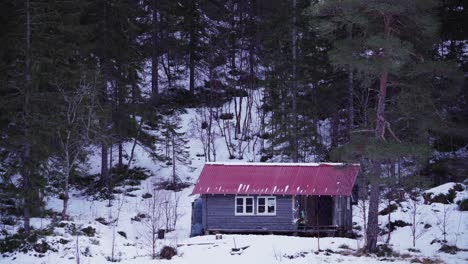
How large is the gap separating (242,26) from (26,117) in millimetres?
33937

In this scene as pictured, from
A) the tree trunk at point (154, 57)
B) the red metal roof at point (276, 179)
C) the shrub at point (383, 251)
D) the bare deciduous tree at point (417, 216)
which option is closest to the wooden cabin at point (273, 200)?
the red metal roof at point (276, 179)

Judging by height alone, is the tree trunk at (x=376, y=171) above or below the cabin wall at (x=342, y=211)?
above

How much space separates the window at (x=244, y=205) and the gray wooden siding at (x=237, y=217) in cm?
23

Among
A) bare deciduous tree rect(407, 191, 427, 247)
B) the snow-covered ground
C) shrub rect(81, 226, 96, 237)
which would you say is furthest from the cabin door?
shrub rect(81, 226, 96, 237)

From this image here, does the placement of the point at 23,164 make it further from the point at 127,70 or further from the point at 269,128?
the point at 269,128

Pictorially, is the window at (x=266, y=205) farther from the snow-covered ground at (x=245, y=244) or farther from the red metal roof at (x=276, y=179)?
the snow-covered ground at (x=245, y=244)

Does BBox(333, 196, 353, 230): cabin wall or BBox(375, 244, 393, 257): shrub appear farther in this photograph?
BBox(333, 196, 353, 230): cabin wall

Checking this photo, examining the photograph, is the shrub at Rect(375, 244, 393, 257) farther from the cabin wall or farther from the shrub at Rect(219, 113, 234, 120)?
the shrub at Rect(219, 113, 234, 120)

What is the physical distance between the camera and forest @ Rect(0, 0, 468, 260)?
1973cm

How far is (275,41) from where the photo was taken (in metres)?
45.0

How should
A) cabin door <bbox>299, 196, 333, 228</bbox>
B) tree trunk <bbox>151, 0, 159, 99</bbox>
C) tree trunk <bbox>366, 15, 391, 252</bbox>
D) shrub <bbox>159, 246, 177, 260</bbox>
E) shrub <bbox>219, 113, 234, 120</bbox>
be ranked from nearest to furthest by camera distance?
1. tree trunk <bbox>366, 15, 391, 252</bbox>
2. shrub <bbox>159, 246, 177, 260</bbox>
3. cabin door <bbox>299, 196, 333, 228</bbox>
4. shrub <bbox>219, 113, 234, 120</bbox>
5. tree trunk <bbox>151, 0, 159, 99</bbox>

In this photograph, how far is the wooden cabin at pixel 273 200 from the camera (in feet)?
94.4

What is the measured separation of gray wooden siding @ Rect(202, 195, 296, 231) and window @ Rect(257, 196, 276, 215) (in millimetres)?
173

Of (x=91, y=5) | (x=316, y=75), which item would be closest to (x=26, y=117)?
(x=91, y=5)
